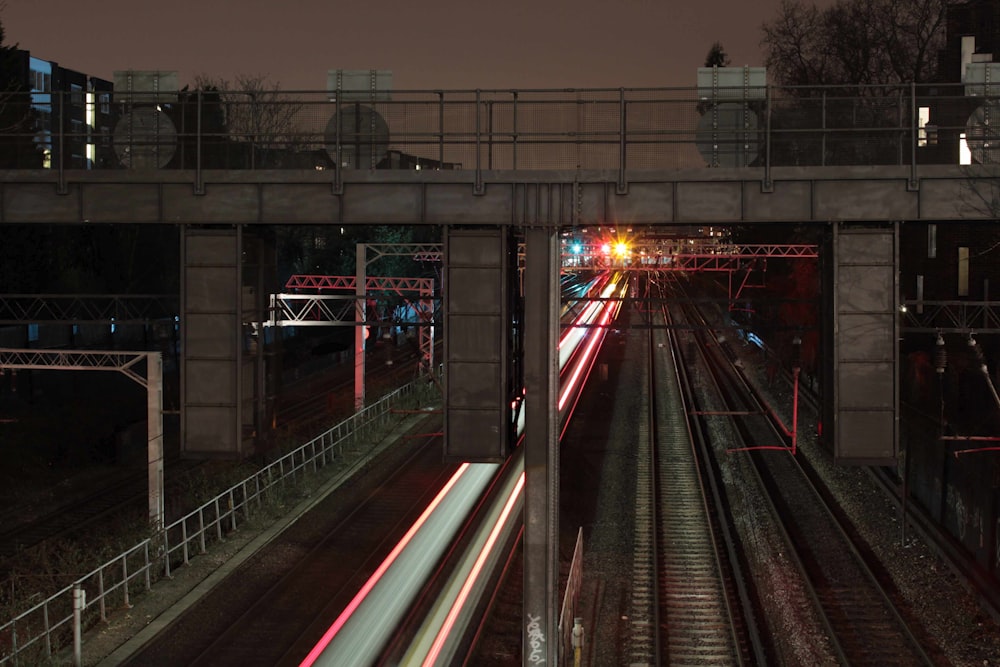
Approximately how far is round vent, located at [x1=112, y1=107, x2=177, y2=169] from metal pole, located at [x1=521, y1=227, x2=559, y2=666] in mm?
4749

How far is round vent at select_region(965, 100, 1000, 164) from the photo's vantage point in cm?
1307

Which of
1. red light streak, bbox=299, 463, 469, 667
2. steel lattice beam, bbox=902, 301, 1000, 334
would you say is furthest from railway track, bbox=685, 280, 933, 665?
red light streak, bbox=299, 463, 469, 667

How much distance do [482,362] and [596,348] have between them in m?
51.0

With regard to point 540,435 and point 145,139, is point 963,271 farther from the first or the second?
point 145,139

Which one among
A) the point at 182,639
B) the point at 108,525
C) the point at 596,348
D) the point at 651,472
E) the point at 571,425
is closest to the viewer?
the point at 182,639

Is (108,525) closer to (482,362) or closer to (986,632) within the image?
(482,362)

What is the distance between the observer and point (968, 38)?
36000 millimetres

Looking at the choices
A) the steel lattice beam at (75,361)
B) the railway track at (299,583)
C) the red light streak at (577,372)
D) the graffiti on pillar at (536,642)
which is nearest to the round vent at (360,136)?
the graffiti on pillar at (536,642)

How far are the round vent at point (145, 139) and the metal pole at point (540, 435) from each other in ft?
15.6

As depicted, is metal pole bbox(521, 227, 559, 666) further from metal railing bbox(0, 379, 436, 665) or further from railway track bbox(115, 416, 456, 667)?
metal railing bbox(0, 379, 436, 665)

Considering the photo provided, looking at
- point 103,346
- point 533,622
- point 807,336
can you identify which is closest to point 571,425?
point 807,336

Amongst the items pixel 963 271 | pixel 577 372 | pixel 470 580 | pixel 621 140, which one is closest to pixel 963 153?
pixel 621 140

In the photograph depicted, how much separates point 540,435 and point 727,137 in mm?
4330

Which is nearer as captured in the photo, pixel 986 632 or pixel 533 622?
pixel 533 622
